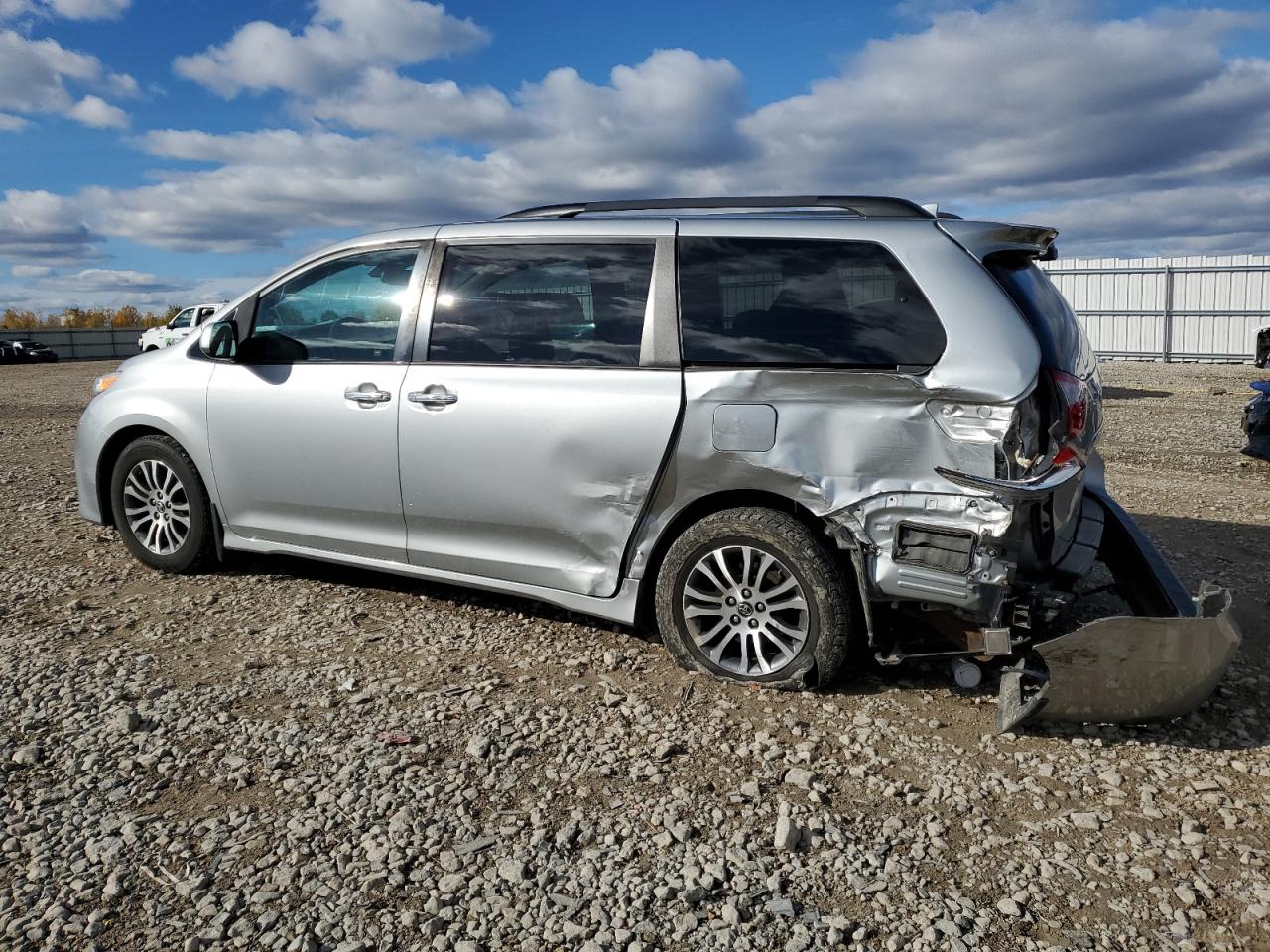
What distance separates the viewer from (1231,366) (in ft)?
80.9

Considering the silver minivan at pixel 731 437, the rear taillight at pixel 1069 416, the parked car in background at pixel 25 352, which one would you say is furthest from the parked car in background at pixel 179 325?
the rear taillight at pixel 1069 416

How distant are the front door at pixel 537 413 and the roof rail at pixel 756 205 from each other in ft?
1.10

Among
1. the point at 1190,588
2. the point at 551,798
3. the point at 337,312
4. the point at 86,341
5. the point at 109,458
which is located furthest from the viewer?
the point at 86,341

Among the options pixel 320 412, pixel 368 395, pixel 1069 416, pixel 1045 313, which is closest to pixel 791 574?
Result: pixel 1069 416

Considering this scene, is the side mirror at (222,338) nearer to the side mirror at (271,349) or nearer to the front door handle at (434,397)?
the side mirror at (271,349)

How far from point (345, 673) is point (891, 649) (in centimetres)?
229

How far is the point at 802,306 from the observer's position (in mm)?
3822

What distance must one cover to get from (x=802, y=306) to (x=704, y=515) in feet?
3.05

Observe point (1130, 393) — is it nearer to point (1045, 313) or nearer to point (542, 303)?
point (1045, 313)

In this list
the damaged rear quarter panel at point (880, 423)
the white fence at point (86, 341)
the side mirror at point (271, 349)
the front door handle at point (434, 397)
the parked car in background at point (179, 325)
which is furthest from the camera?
the white fence at point (86, 341)

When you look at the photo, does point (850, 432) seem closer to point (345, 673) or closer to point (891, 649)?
point (891, 649)

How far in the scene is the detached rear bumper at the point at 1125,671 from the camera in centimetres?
332

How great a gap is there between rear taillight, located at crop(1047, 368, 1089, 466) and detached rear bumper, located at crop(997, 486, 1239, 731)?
0.62 meters

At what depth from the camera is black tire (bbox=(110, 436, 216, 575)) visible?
522 centimetres
